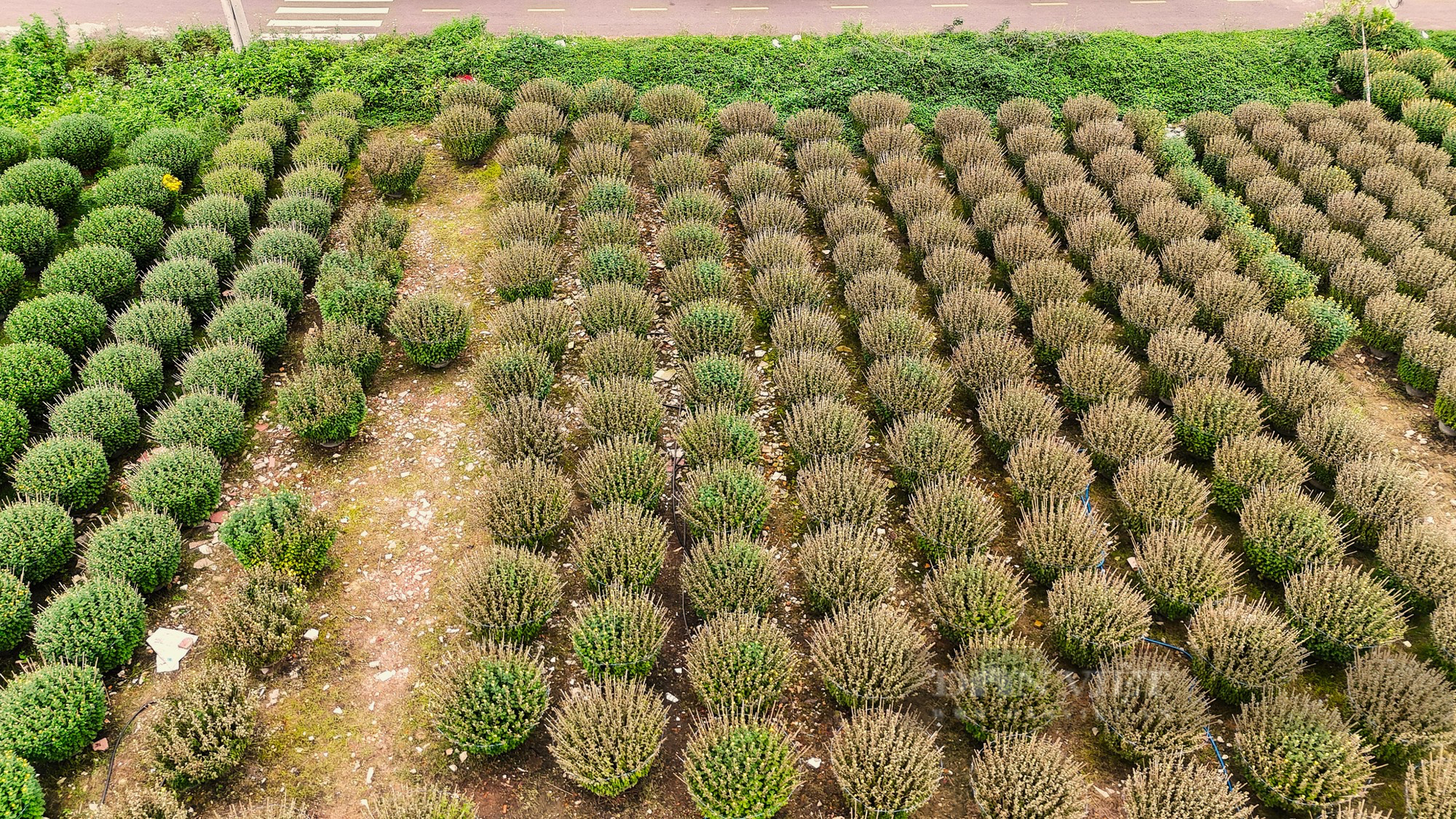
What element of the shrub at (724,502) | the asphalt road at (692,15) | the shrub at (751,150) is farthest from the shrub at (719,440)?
the asphalt road at (692,15)

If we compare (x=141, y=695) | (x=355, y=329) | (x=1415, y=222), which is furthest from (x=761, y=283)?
(x=1415, y=222)

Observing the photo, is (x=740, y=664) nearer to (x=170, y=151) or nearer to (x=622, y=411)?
(x=622, y=411)

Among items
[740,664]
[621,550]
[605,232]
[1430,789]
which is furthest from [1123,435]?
[605,232]

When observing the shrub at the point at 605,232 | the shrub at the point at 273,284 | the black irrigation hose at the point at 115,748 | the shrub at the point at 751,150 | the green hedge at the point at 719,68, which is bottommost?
the black irrigation hose at the point at 115,748

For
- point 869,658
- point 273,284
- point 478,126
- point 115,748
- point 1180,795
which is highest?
point 478,126

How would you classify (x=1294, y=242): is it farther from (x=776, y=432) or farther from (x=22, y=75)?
(x=22, y=75)

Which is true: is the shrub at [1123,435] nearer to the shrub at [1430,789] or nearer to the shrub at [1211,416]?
the shrub at [1211,416]
